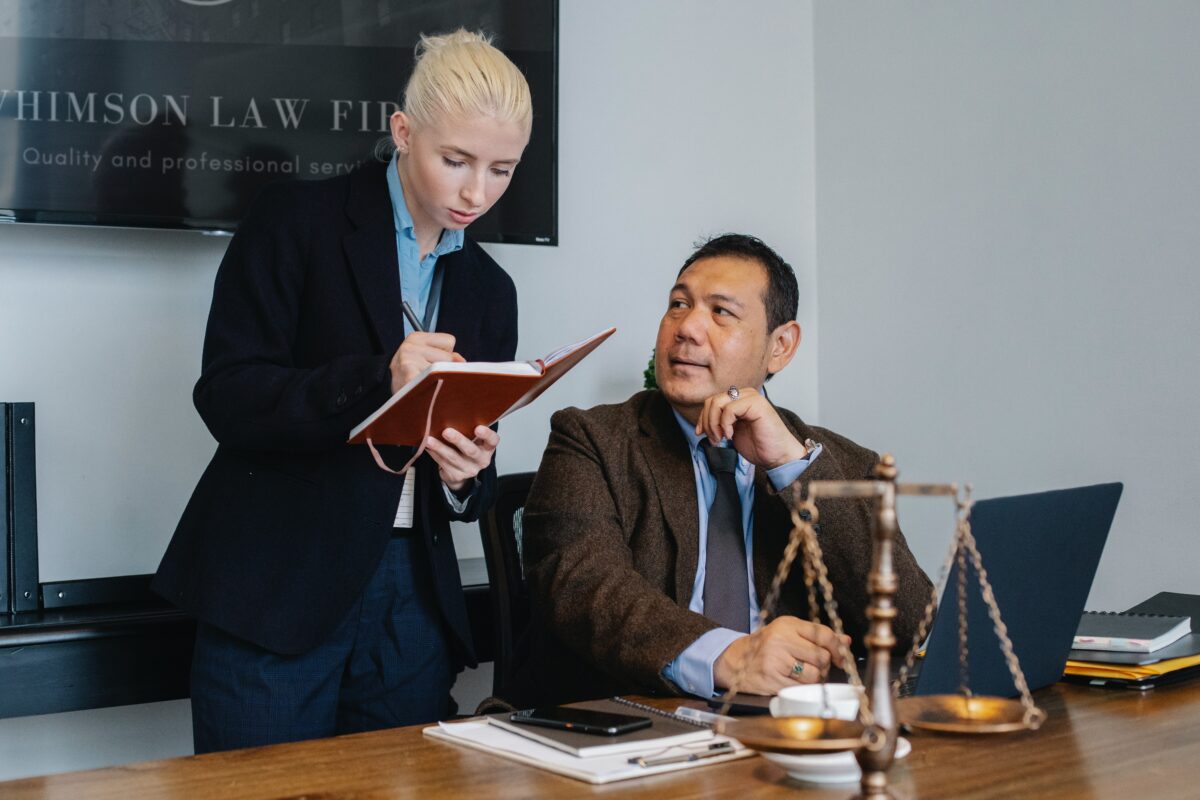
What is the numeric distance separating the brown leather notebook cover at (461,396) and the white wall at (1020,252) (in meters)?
1.52

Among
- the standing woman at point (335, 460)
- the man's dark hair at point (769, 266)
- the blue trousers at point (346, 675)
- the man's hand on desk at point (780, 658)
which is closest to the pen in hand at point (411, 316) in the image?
the standing woman at point (335, 460)

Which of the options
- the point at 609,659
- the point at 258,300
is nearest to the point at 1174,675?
the point at 609,659

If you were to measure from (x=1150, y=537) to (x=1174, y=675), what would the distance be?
1.14 m

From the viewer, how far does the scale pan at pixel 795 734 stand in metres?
0.85

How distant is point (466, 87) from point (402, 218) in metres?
0.26

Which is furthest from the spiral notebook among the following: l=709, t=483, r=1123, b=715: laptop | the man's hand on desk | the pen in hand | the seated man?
the pen in hand

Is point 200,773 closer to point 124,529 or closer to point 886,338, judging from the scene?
point 124,529

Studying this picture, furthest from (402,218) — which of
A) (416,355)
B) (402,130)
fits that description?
(416,355)

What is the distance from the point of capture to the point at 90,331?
2.50m

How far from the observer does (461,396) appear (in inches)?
62.6

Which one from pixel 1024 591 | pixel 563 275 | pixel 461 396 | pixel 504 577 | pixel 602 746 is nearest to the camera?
pixel 602 746

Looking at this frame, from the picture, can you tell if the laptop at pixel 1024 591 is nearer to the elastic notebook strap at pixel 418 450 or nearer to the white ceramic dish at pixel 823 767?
the white ceramic dish at pixel 823 767

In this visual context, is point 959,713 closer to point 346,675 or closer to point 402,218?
point 346,675

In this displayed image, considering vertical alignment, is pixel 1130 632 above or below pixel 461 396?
below
